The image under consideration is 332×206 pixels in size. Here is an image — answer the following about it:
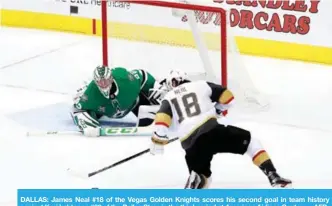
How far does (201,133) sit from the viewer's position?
16.8 ft

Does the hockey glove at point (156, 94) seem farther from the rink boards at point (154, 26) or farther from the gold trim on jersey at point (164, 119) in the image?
the gold trim on jersey at point (164, 119)

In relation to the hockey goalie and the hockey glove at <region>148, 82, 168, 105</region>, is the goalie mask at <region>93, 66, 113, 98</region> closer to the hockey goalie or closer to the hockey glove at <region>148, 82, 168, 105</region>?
the hockey goalie

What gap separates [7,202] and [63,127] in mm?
1367

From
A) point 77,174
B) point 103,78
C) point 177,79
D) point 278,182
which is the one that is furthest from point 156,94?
point 278,182

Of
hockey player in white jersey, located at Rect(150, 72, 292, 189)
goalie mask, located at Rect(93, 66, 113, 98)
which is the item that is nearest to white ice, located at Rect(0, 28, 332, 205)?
goalie mask, located at Rect(93, 66, 113, 98)

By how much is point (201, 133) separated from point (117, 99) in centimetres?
154

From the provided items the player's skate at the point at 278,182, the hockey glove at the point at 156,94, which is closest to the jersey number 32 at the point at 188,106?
the player's skate at the point at 278,182

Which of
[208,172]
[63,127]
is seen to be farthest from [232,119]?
[208,172]

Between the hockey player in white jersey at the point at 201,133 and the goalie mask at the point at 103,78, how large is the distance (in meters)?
1.21

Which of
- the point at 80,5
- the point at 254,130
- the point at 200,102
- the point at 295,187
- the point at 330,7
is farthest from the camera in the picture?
the point at 80,5

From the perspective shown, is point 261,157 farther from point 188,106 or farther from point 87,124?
point 87,124

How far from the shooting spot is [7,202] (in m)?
5.41

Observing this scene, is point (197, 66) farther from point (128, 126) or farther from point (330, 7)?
point (330, 7)

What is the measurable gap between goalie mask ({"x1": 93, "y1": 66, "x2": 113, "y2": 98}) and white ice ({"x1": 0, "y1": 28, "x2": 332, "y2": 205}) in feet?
1.03
